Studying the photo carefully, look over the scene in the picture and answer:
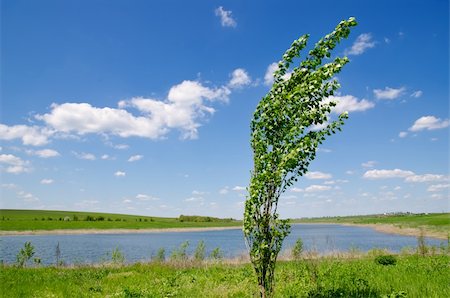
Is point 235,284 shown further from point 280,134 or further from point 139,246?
point 139,246

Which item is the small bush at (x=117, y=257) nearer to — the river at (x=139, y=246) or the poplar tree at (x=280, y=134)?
the river at (x=139, y=246)

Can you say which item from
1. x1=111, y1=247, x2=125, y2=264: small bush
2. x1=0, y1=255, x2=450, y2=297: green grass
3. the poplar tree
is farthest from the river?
the poplar tree

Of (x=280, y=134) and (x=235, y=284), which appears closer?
(x=280, y=134)

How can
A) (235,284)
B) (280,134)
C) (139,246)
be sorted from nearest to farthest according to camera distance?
1. (280,134)
2. (235,284)
3. (139,246)

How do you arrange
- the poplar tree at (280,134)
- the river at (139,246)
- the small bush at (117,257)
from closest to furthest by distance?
the poplar tree at (280,134)
the small bush at (117,257)
the river at (139,246)

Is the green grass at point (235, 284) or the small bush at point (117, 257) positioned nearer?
the green grass at point (235, 284)

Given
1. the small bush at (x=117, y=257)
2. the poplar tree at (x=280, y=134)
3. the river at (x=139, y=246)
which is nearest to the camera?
the poplar tree at (x=280, y=134)

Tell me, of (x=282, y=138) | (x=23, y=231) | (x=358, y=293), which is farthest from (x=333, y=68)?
(x=23, y=231)

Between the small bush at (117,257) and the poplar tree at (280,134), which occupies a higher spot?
the poplar tree at (280,134)

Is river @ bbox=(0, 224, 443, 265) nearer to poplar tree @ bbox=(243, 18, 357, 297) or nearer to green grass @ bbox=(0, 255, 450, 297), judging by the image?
green grass @ bbox=(0, 255, 450, 297)

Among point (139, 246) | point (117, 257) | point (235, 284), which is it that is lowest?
point (139, 246)

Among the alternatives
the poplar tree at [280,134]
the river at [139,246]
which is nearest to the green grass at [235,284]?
the poplar tree at [280,134]

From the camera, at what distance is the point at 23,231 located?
3472 inches

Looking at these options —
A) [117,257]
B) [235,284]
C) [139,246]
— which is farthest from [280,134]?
[139,246]
